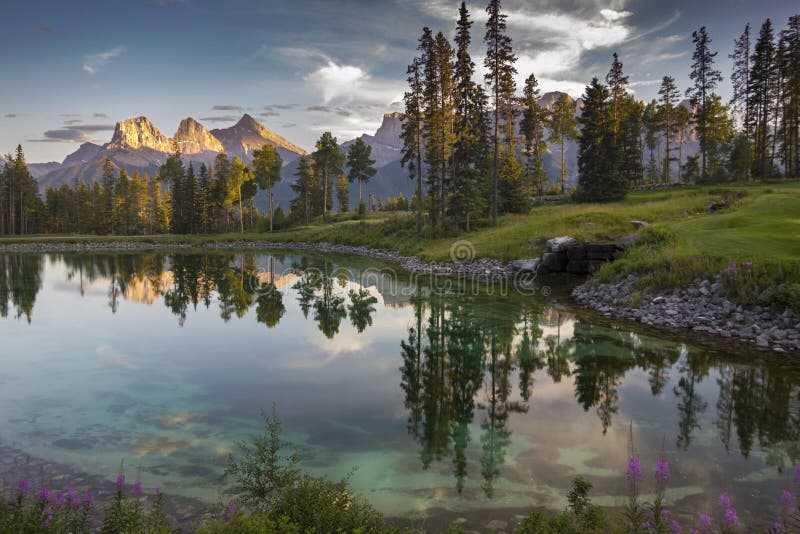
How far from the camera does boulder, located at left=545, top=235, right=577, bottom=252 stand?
28.9 m

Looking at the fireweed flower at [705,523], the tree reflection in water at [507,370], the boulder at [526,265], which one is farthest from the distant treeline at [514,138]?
the fireweed flower at [705,523]

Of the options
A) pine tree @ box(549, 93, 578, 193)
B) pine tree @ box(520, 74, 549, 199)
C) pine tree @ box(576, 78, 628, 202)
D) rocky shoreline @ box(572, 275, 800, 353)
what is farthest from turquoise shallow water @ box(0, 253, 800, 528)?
pine tree @ box(549, 93, 578, 193)

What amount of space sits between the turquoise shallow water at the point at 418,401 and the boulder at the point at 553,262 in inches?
329

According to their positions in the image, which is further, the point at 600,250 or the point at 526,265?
the point at 526,265

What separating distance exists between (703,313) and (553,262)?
12.4 metres

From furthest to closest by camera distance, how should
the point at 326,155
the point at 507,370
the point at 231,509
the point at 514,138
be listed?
the point at 326,155
the point at 514,138
the point at 507,370
the point at 231,509

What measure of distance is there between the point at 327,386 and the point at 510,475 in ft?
20.2

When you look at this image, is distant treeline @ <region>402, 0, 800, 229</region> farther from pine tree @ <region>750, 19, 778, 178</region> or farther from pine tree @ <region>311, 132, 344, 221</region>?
pine tree @ <region>311, 132, 344, 221</region>

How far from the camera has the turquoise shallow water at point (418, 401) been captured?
7.62 m

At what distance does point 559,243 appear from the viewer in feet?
95.7

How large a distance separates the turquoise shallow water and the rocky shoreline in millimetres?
1721

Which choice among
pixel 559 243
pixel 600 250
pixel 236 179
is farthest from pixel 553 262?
pixel 236 179

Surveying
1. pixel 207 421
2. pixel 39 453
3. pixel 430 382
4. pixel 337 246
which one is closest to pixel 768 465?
pixel 430 382

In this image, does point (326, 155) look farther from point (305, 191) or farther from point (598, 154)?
point (598, 154)
